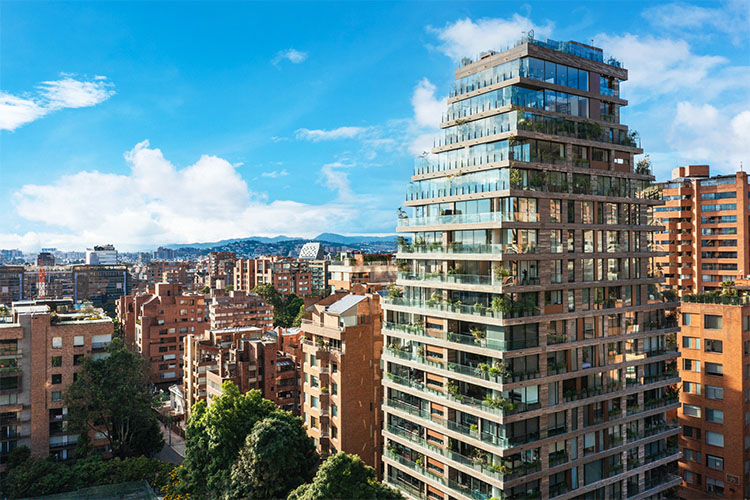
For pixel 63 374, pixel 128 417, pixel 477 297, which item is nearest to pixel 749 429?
pixel 477 297

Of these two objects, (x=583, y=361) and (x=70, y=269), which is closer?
(x=583, y=361)

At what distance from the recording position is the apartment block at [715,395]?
142 ft

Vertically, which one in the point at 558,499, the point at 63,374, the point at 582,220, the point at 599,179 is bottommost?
the point at 558,499

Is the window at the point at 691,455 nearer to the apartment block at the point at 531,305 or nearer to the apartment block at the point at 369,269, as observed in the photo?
the apartment block at the point at 531,305

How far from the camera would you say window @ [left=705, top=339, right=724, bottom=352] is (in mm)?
44188

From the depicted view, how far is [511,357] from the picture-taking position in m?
33.1

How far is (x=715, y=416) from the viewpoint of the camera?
147ft

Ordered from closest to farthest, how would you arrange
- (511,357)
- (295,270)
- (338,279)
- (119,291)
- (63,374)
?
(511,357)
(63,374)
(338,279)
(295,270)
(119,291)

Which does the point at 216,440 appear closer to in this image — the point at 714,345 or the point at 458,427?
the point at 458,427

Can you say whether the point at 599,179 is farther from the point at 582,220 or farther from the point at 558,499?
the point at 558,499

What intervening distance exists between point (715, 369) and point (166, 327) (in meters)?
82.8

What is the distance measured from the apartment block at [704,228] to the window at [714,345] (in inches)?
1347

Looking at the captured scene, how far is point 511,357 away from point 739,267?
205ft

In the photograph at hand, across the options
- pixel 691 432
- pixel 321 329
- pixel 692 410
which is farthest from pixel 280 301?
pixel 692 410
